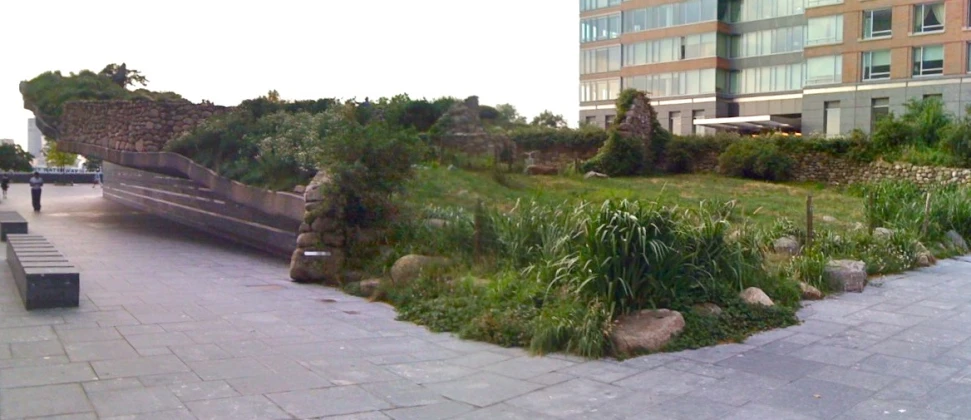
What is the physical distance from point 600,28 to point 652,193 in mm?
43857

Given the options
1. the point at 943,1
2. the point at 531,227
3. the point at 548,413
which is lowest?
Result: the point at 548,413

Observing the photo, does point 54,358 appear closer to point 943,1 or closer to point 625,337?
point 625,337

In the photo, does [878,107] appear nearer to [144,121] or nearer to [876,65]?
[876,65]

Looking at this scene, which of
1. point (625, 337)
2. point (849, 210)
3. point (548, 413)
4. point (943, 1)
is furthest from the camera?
point (943, 1)

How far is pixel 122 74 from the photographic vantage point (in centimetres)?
2867

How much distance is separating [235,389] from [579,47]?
60853mm

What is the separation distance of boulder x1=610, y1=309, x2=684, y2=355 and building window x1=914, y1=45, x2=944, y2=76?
42.7 meters

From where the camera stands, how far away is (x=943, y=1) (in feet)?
144

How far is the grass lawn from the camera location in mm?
15375

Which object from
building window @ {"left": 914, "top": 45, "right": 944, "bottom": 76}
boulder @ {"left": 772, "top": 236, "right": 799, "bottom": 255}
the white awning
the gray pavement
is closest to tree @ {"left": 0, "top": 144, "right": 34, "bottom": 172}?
the white awning

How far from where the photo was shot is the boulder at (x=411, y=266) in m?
10.6

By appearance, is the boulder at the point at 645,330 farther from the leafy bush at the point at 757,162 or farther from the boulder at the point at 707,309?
the leafy bush at the point at 757,162

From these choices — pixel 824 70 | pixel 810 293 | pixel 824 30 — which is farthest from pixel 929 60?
pixel 810 293

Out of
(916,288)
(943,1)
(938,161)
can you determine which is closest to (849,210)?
(916,288)
